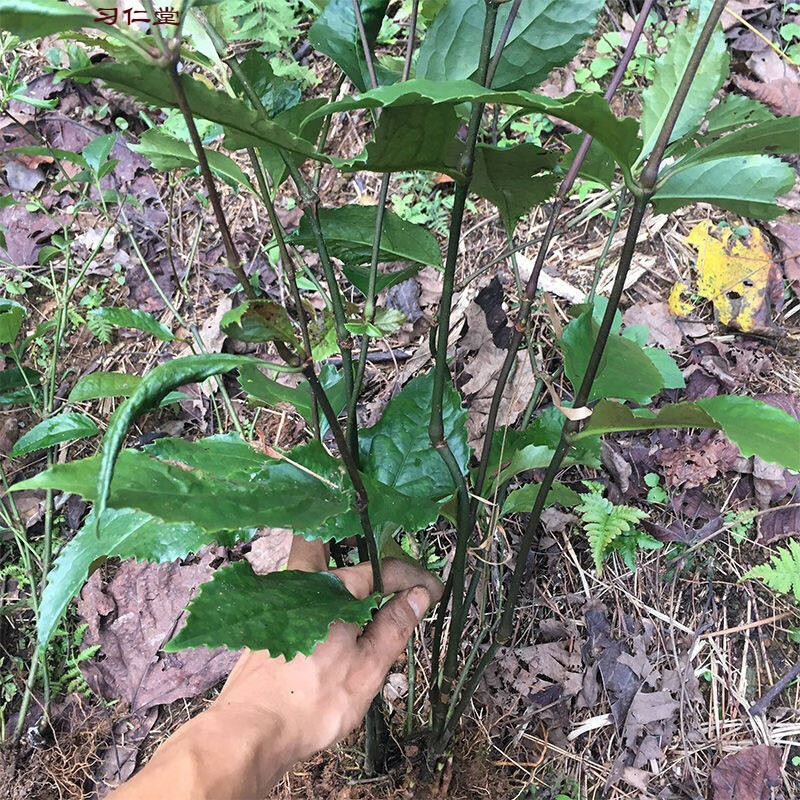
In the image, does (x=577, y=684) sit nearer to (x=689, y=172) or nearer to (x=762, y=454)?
(x=762, y=454)

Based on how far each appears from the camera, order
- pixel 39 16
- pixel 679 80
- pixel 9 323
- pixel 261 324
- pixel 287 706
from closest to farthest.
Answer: pixel 39 16, pixel 261 324, pixel 679 80, pixel 287 706, pixel 9 323

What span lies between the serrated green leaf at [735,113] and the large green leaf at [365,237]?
13.5 inches

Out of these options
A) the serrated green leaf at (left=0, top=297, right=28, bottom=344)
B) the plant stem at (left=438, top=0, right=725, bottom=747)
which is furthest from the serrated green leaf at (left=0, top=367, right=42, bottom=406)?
the plant stem at (left=438, top=0, right=725, bottom=747)

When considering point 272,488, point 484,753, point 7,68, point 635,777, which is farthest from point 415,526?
point 7,68

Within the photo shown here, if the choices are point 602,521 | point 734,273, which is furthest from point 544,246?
point 734,273

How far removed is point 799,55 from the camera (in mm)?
1839

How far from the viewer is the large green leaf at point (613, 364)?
28.2 inches

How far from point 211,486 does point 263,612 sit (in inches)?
5.9

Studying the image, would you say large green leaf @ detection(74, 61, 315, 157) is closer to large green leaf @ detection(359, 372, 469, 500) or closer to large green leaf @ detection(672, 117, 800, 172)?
large green leaf @ detection(672, 117, 800, 172)

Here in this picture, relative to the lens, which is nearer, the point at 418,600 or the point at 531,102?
the point at 531,102

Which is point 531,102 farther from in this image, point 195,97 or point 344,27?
point 344,27

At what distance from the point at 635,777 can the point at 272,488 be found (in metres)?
1.10

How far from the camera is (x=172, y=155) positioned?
736 mm

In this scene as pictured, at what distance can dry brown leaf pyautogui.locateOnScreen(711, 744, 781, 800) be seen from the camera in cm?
122
